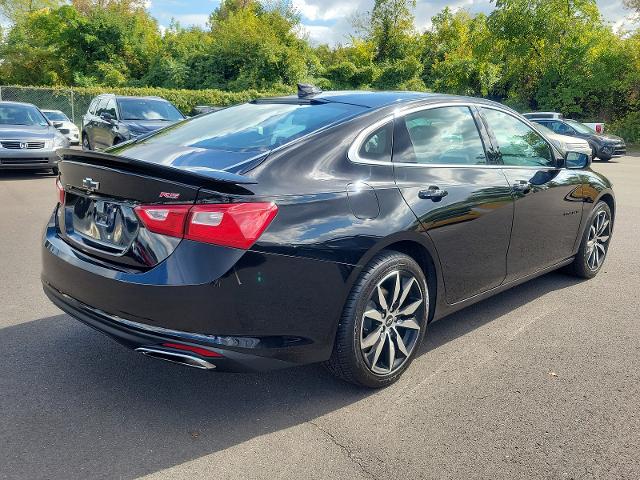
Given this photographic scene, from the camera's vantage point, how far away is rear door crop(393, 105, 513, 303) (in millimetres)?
3443

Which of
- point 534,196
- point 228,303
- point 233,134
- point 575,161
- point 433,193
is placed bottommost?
point 228,303

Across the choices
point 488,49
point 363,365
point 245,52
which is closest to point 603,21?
point 488,49

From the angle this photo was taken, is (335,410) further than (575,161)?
No

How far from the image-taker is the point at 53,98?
26.6 metres

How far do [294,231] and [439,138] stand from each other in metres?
1.51

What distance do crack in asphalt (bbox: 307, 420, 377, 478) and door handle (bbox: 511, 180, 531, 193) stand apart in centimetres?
226

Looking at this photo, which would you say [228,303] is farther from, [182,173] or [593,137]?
[593,137]

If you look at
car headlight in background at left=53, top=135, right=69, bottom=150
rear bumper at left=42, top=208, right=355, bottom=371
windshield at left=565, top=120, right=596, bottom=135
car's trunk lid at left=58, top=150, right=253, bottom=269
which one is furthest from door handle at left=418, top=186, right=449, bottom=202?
windshield at left=565, top=120, right=596, bottom=135

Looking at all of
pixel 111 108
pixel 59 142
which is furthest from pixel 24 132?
pixel 111 108

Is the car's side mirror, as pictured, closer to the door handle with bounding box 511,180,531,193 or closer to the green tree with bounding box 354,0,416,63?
the door handle with bounding box 511,180,531,193

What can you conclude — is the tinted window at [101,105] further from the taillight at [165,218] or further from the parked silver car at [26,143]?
the taillight at [165,218]

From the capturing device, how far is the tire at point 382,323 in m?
3.03

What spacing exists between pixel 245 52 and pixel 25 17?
93.3ft

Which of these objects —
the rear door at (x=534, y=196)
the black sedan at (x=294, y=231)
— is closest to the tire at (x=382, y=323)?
the black sedan at (x=294, y=231)
